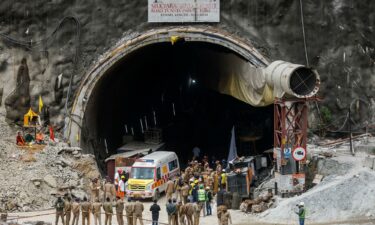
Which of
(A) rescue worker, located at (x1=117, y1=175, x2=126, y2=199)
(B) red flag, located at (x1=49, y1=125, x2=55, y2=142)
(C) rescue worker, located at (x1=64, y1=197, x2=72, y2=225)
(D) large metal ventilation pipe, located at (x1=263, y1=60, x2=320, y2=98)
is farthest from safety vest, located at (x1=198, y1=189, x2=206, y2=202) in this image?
(B) red flag, located at (x1=49, y1=125, x2=55, y2=142)

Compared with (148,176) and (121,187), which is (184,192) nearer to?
(148,176)

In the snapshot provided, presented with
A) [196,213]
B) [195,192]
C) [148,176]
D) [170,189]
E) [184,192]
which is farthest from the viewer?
[148,176]

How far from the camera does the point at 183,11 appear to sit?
48.2 metres

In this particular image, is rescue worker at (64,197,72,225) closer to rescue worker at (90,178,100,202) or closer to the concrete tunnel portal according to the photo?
rescue worker at (90,178,100,202)

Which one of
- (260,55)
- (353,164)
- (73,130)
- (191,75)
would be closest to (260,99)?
(260,55)

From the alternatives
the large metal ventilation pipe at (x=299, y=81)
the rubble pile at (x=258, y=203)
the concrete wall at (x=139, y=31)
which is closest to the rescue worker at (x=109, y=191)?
the rubble pile at (x=258, y=203)

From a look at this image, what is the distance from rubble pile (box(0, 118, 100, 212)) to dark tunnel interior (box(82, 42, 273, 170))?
11.8 feet

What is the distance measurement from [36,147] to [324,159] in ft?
50.9

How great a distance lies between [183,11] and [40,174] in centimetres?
1269

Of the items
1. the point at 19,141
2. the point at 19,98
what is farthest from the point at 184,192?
the point at 19,98

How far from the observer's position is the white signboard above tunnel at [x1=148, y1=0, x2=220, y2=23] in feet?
157

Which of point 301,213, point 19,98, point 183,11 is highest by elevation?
point 183,11

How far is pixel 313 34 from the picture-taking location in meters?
48.0

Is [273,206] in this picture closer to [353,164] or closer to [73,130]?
[353,164]
